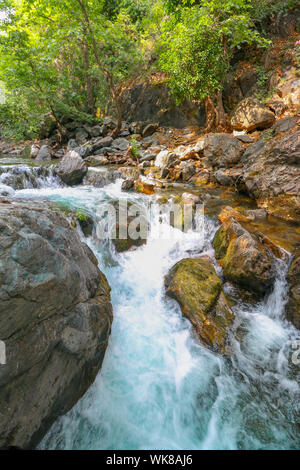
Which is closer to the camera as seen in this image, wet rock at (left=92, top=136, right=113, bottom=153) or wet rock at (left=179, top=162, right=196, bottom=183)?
wet rock at (left=179, top=162, right=196, bottom=183)

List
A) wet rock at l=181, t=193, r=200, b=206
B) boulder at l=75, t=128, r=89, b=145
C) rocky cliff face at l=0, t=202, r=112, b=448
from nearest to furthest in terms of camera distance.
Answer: rocky cliff face at l=0, t=202, r=112, b=448
wet rock at l=181, t=193, r=200, b=206
boulder at l=75, t=128, r=89, b=145

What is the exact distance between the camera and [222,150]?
23.7 ft

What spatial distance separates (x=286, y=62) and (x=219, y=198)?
22.7 feet

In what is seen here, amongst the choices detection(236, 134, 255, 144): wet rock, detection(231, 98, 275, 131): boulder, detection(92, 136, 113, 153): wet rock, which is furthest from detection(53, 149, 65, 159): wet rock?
detection(236, 134, 255, 144): wet rock

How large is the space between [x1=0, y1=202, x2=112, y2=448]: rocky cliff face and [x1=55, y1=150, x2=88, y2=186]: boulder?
5.17 metres

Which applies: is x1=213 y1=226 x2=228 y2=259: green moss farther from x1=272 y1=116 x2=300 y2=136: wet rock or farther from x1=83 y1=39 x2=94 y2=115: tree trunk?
x1=83 y1=39 x2=94 y2=115: tree trunk

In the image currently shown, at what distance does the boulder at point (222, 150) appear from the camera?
7121mm

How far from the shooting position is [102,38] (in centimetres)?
820

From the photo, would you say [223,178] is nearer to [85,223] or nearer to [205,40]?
[85,223]

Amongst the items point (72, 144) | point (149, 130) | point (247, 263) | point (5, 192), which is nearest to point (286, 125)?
point (247, 263)

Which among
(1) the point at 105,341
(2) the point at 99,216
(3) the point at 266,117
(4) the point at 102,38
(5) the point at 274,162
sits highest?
(4) the point at 102,38

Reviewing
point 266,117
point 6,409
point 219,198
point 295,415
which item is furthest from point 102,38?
point 295,415

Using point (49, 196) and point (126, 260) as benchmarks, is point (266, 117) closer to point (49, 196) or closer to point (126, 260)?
point (126, 260)

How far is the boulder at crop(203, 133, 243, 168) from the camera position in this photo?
7121mm
